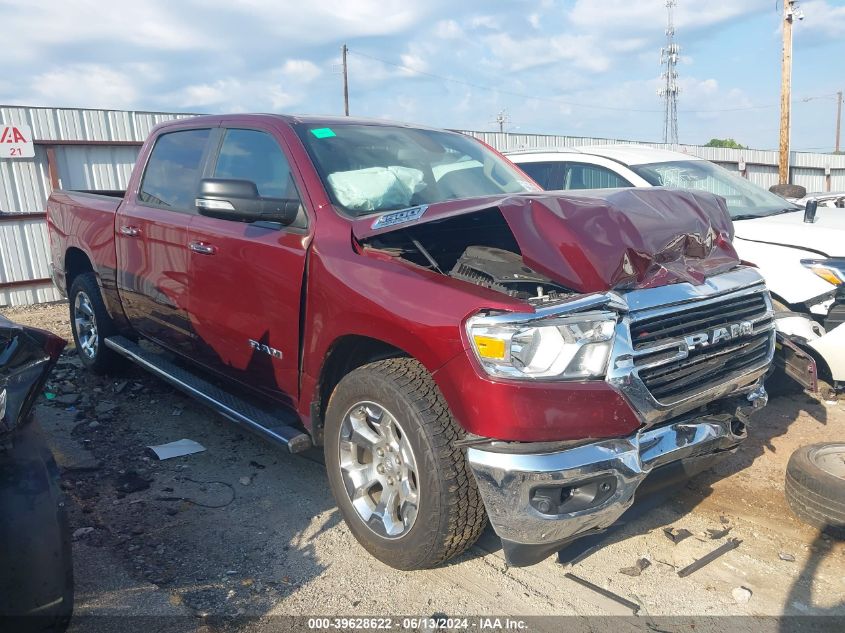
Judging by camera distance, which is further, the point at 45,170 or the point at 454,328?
the point at 45,170

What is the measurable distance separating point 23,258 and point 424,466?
10.3 m

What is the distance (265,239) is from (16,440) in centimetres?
164

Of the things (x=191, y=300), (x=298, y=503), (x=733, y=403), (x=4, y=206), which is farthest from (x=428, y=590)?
(x=4, y=206)

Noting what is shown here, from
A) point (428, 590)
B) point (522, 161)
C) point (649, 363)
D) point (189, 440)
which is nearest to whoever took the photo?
point (649, 363)

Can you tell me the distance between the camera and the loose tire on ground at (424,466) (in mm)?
2732

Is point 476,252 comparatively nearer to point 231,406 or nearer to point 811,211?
point 231,406

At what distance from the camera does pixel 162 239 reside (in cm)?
454

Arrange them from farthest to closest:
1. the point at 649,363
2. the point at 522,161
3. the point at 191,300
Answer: the point at 522,161 → the point at 191,300 → the point at 649,363

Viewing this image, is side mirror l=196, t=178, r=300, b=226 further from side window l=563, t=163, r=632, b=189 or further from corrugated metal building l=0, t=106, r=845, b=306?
corrugated metal building l=0, t=106, r=845, b=306

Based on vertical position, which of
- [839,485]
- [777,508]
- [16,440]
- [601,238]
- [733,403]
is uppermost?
[601,238]

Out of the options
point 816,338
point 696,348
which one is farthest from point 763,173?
point 696,348

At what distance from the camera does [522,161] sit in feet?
23.0

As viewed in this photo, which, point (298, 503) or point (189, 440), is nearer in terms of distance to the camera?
point (298, 503)

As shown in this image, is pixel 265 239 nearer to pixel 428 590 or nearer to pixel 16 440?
pixel 16 440
